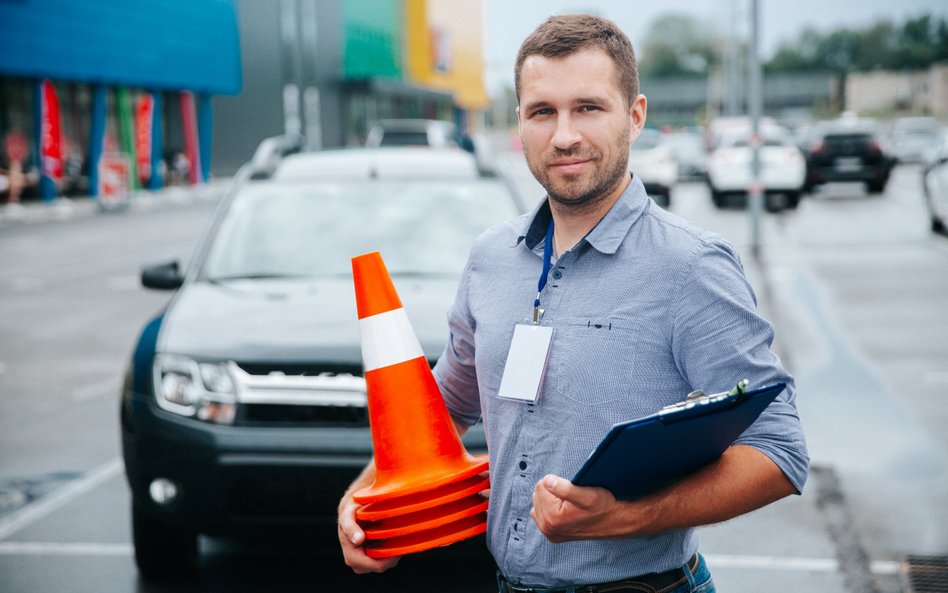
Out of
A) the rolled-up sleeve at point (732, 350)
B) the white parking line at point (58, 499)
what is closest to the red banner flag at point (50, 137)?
the white parking line at point (58, 499)

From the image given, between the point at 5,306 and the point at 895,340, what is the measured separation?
403 inches

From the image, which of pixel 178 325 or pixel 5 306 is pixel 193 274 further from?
pixel 5 306

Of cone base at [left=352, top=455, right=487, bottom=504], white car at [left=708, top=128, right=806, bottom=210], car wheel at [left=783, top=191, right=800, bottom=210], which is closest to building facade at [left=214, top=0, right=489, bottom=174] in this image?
white car at [left=708, top=128, right=806, bottom=210]

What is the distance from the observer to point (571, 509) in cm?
185

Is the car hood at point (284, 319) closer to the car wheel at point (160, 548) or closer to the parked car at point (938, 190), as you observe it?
the car wheel at point (160, 548)

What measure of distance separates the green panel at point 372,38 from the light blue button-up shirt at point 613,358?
58060 millimetres

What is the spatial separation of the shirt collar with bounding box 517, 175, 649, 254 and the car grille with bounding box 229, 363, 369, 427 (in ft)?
7.41

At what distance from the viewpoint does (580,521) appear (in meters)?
1.87

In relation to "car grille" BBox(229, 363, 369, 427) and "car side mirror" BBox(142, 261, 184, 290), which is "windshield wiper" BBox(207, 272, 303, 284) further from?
"car grille" BBox(229, 363, 369, 427)

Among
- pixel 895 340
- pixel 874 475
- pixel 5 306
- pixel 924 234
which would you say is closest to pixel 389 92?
pixel 924 234

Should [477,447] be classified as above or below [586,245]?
below

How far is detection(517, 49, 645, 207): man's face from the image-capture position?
80.8 inches

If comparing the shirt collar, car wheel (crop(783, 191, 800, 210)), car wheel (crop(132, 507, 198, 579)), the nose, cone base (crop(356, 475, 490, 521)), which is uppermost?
the nose

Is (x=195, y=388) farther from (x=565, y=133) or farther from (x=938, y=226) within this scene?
(x=938, y=226)
